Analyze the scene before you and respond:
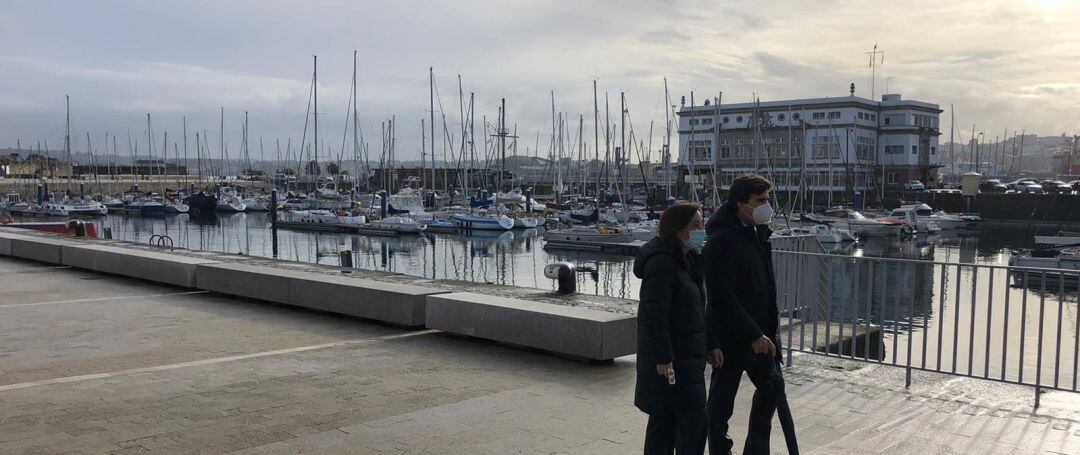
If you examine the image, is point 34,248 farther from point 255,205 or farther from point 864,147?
point 864,147

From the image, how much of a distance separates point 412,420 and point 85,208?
100215 millimetres

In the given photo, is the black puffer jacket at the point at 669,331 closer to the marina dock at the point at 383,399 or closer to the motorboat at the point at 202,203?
the marina dock at the point at 383,399

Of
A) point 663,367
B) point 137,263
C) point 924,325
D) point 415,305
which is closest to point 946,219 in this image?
point 137,263

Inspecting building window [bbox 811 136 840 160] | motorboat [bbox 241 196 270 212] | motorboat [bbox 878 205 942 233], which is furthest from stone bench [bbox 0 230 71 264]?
motorboat [bbox 241 196 270 212]

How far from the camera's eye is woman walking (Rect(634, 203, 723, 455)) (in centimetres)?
482

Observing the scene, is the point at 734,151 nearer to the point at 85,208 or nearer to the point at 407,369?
the point at 85,208

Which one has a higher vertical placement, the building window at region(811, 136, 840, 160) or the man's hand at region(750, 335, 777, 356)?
the building window at region(811, 136, 840, 160)

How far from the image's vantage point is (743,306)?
5219 millimetres

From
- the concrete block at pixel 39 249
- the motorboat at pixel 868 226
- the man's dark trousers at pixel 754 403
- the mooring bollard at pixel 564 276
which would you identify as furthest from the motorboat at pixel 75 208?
the man's dark trousers at pixel 754 403

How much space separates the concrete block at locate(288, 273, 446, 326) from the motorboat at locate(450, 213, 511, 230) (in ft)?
186

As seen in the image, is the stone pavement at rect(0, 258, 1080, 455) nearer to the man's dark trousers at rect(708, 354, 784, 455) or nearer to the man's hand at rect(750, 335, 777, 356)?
the man's dark trousers at rect(708, 354, 784, 455)

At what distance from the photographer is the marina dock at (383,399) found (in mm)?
6031

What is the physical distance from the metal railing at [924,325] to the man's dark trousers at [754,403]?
102 inches

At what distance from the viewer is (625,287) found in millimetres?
37344
